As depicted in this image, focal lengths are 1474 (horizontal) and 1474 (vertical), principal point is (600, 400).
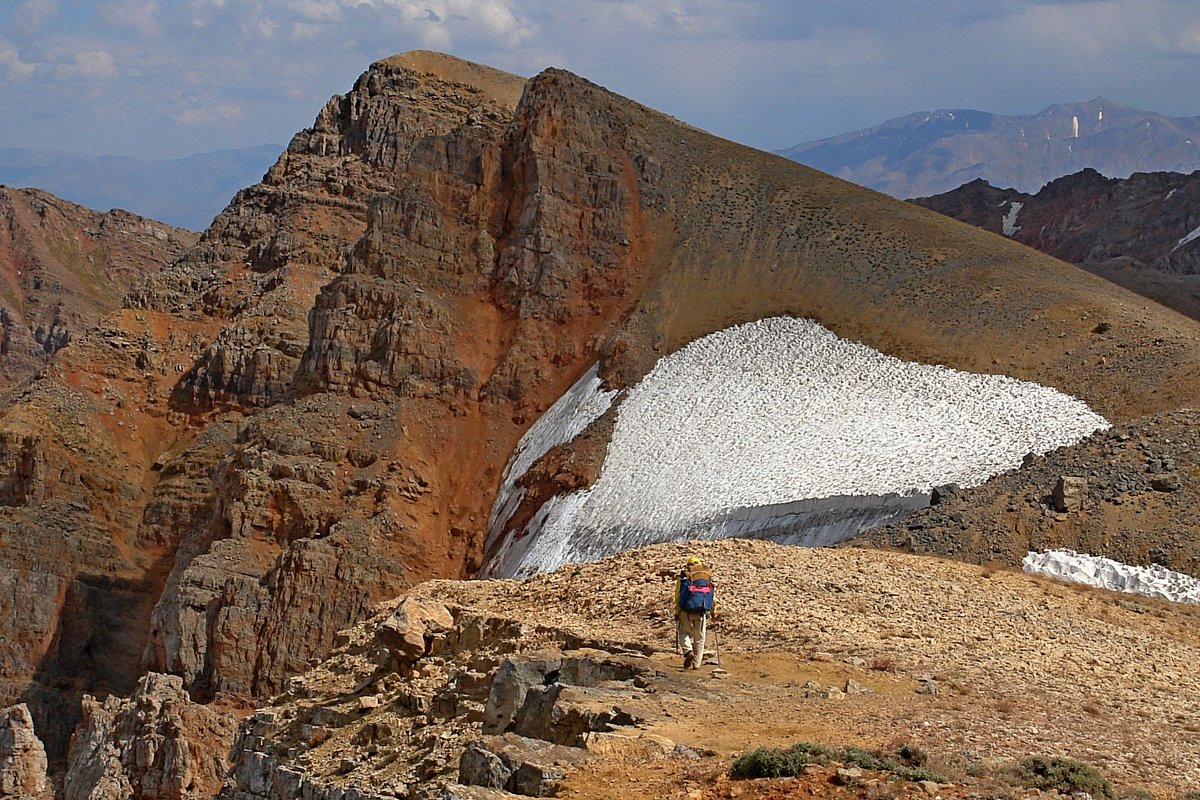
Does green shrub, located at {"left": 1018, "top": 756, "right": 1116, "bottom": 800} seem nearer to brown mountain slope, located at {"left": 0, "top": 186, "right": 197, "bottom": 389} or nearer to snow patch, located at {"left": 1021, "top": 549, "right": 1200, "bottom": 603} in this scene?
snow patch, located at {"left": 1021, "top": 549, "right": 1200, "bottom": 603}

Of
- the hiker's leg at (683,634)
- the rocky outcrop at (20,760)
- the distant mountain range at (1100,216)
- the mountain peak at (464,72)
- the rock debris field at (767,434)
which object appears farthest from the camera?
the distant mountain range at (1100,216)

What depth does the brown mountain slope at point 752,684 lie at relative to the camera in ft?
47.3

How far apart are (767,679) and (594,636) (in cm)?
279

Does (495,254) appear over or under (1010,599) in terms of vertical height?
over

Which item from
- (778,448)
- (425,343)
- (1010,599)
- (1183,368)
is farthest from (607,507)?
(1010,599)

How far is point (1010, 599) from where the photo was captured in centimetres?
2294

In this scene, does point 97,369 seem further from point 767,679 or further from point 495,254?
point 767,679

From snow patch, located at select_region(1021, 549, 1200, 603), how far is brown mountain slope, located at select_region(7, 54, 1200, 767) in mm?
12895

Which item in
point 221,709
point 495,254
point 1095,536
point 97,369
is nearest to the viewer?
point 1095,536

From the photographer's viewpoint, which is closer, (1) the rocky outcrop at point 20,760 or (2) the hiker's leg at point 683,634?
(2) the hiker's leg at point 683,634

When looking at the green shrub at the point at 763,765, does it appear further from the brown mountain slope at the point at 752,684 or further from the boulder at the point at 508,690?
the boulder at the point at 508,690

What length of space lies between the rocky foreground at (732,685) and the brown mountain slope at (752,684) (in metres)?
0.04

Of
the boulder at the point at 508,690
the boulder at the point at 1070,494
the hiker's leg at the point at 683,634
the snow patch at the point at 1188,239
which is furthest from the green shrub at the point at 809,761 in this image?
the snow patch at the point at 1188,239

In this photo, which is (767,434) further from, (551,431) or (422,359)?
(422,359)
